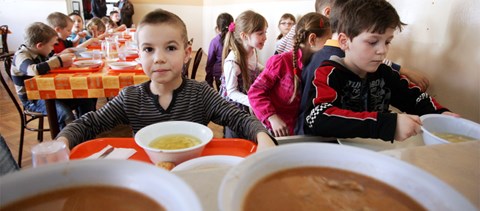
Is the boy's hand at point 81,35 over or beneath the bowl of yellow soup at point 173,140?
beneath

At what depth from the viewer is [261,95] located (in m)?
1.76

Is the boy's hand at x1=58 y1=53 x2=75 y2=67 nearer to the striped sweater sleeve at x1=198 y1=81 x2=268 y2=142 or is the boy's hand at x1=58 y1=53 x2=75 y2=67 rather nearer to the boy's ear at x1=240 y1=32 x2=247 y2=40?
the boy's ear at x1=240 y1=32 x2=247 y2=40

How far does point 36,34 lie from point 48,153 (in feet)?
7.32

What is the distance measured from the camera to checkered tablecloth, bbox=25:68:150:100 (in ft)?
6.42

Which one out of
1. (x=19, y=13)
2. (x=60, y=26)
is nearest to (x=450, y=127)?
(x=60, y=26)

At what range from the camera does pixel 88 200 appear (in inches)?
13.0

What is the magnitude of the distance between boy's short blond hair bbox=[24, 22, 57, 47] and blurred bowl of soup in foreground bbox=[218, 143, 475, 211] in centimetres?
273

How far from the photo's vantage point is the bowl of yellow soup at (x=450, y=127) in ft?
3.13

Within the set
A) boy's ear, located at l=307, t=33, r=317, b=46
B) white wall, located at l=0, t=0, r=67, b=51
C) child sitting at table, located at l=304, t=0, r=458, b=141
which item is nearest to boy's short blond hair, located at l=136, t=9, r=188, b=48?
child sitting at table, located at l=304, t=0, r=458, b=141

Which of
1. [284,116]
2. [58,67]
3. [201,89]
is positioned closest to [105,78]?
[58,67]

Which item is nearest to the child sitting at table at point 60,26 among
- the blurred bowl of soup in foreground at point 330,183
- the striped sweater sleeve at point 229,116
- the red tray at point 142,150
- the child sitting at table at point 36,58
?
the child sitting at table at point 36,58

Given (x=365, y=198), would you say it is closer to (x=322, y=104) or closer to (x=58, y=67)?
(x=322, y=104)

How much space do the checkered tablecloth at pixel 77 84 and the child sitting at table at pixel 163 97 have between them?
81 cm

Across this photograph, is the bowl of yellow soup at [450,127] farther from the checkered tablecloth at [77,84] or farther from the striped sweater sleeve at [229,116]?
the checkered tablecloth at [77,84]
